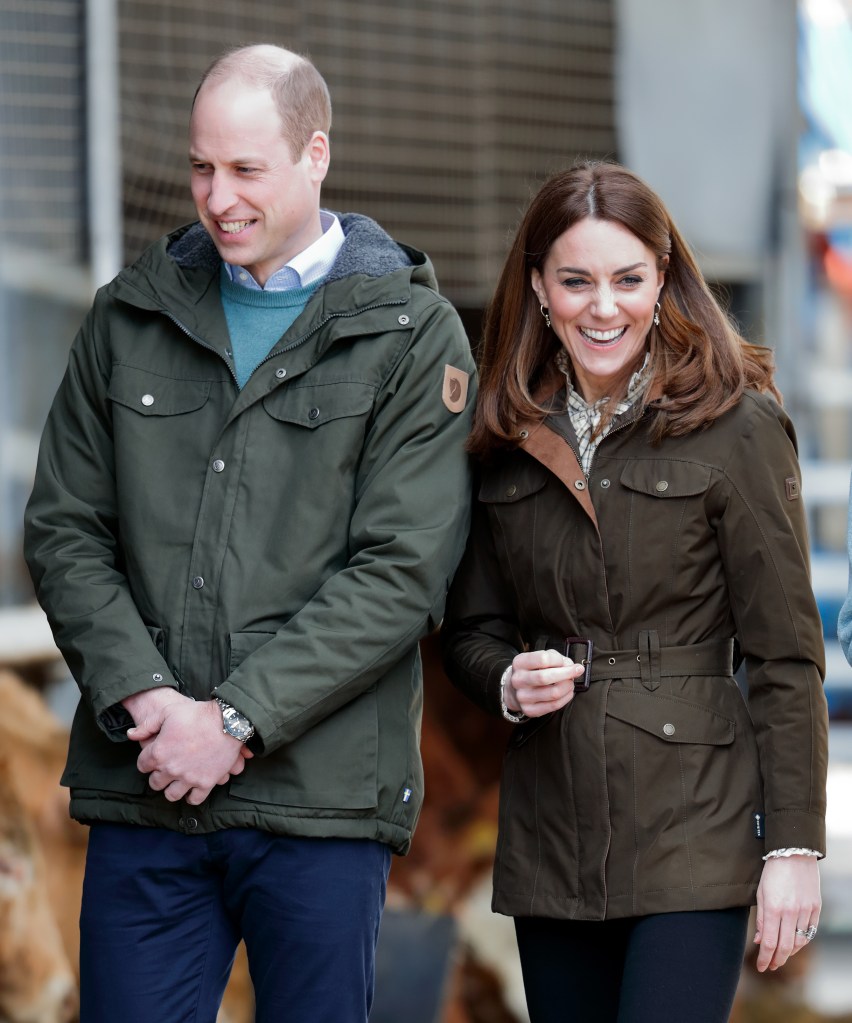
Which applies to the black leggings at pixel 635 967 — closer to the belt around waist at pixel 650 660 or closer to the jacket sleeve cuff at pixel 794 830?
the jacket sleeve cuff at pixel 794 830

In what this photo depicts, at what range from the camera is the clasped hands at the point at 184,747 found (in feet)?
7.55

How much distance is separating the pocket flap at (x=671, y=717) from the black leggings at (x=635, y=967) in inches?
9.7

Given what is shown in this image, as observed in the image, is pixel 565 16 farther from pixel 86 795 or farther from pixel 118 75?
pixel 86 795

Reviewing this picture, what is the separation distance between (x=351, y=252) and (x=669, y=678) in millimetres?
825

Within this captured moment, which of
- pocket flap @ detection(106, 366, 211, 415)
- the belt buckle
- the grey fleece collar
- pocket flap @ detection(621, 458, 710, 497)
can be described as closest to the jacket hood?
the grey fleece collar

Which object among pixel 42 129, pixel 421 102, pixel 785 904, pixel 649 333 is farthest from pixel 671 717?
pixel 421 102

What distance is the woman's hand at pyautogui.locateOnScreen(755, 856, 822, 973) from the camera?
2.28m

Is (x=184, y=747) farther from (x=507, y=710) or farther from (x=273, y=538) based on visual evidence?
(x=507, y=710)

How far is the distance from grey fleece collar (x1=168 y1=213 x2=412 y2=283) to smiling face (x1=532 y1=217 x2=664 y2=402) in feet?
0.85

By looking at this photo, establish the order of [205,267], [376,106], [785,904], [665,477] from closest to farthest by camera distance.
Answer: [785,904] < [665,477] < [205,267] < [376,106]

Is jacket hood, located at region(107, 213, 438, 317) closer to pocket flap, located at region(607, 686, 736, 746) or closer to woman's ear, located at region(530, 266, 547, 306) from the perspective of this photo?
woman's ear, located at region(530, 266, 547, 306)

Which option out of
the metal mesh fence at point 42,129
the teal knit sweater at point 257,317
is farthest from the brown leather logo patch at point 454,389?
the metal mesh fence at point 42,129

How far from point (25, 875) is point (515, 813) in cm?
187

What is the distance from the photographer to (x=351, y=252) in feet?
8.44
